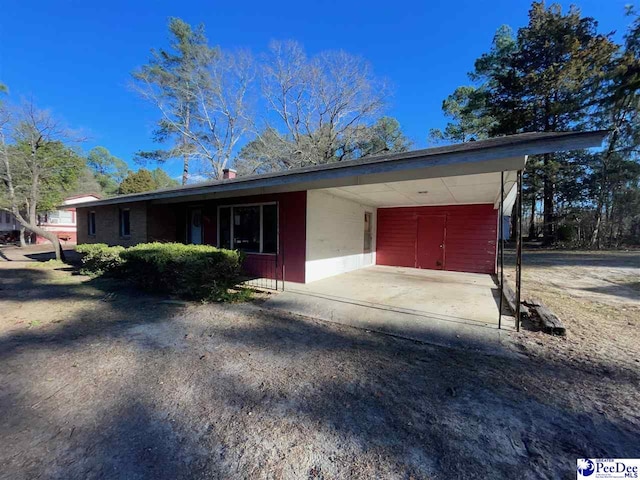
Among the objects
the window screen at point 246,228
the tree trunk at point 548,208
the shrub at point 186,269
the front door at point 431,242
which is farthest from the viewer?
the tree trunk at point 548,208

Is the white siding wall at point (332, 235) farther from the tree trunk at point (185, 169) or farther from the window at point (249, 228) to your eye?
the tree trunk at point (185, 169)

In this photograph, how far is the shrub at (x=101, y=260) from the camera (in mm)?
7977

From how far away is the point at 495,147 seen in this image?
11.1 ft

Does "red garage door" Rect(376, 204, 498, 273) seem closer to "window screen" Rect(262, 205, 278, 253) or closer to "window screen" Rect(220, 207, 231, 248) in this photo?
"window screen" Rect(262, 205, 278, 253)

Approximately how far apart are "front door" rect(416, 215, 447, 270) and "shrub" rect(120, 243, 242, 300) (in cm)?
713

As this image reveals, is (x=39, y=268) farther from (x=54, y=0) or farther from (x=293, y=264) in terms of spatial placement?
(x=293, y=264)

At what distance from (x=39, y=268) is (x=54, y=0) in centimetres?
866

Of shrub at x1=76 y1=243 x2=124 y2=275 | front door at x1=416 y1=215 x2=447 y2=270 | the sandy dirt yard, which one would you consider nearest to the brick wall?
shrub at x1=76 y1=243 x2=124 y2=275

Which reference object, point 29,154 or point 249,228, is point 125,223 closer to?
point 249,228

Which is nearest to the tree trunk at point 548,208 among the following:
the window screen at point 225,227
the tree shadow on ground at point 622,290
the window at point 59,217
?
the tree shadow on ground at point 622,290

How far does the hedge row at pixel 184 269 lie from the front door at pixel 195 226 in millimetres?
2638

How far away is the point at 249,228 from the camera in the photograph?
834 cm

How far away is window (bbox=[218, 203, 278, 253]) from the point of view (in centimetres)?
788
